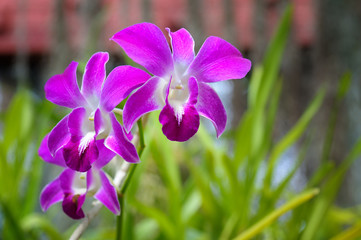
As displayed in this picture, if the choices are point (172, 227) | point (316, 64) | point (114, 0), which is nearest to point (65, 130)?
point (172, 227)

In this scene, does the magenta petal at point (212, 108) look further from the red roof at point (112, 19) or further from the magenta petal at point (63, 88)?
the red roof at point (112, 19)

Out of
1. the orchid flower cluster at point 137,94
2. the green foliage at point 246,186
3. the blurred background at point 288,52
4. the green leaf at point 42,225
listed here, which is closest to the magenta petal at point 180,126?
the orchid flower cluster at point 137,94

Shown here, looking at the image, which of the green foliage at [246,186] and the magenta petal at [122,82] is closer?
the magenta petal at [122,82]

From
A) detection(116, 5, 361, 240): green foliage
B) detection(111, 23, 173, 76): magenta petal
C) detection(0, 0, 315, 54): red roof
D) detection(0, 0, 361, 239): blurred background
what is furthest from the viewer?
detection(0, 0, 315, 54): red roof

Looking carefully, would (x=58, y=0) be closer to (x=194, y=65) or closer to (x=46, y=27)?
(x=46, y=27)

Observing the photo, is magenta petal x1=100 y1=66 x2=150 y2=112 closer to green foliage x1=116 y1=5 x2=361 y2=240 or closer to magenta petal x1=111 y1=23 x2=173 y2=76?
magenta petal x1=111 y1=23 x2=173 y2=76

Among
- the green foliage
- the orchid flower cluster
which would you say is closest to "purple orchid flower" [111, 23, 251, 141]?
the orchid flower cluster
